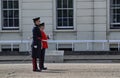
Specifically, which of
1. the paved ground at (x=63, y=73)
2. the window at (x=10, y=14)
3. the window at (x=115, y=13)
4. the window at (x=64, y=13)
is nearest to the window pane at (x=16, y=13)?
the window at (x=10, y=14)

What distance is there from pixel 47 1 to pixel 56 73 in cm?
1173

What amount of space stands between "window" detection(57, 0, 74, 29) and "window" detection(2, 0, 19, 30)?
2.48 m

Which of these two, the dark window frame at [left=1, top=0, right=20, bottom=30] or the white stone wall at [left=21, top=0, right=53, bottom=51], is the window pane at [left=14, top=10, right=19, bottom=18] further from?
the white stone wall at [left=21, top=0, right=53, bottom=51]

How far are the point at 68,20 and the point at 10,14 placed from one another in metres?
3.47

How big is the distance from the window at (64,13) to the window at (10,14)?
2481 millimetres

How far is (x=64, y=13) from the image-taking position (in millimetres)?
27547

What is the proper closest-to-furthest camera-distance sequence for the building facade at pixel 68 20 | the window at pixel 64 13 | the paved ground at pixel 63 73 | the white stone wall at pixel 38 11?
the paved ground at pixel 63 73 → the building facade at pixel 68 20 → the white stone wall at pixel 38 11 → the window at pixel 64 13

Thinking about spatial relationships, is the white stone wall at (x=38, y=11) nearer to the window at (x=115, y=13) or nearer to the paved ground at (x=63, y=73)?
the window at (x=115, y=13)

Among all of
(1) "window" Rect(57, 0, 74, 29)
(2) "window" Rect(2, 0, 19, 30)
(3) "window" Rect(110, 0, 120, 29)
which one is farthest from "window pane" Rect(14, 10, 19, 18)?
(3) "window" Rect(110, 0, 120, 29)

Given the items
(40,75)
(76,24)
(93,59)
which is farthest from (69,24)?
(40,75)

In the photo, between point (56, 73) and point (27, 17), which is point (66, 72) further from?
point (27, 17)

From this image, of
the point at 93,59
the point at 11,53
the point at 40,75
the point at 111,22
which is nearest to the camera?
the point at 40,75

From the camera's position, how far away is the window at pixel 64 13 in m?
27.4

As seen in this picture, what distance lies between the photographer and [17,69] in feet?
56.7
